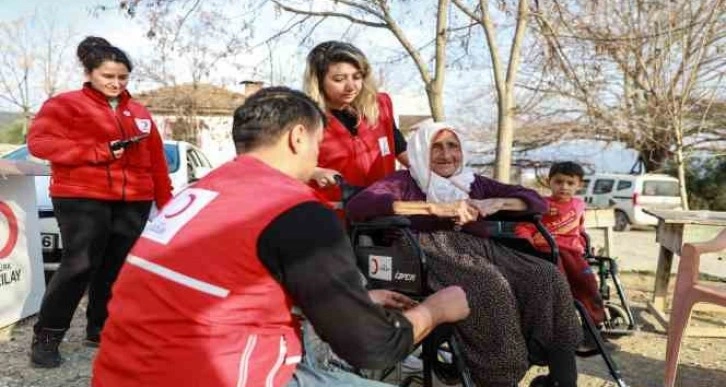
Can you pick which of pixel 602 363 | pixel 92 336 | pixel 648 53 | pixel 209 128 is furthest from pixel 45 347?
pixel 209 128

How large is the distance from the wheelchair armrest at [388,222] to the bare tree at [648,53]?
4121mm

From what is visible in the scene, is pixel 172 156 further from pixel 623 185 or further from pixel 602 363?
pixel 623 185

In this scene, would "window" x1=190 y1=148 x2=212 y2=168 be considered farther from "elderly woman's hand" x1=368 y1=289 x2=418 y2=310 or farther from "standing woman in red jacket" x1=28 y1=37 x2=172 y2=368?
"elderly woman's hand" x1=368 y1=289 x2=418 y2=310

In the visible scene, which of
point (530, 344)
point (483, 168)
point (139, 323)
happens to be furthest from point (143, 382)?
point (483, 168)

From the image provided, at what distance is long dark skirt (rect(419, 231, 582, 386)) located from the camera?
8.08 ft

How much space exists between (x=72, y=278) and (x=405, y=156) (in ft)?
6.37

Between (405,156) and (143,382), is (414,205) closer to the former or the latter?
(405,156)

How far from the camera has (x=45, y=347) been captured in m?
3.61

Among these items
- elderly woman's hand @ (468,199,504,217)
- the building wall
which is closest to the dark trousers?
elderly woman's hand @ (468,199,504,217)

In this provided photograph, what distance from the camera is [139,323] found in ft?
4.47

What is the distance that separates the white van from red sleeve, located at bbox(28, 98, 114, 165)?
14080mm

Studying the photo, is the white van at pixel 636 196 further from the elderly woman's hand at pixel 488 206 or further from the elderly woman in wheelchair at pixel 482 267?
the elderly woman's hand at pixel 488 206

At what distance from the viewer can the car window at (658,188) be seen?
16.4 metres

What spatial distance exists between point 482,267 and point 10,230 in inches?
136
